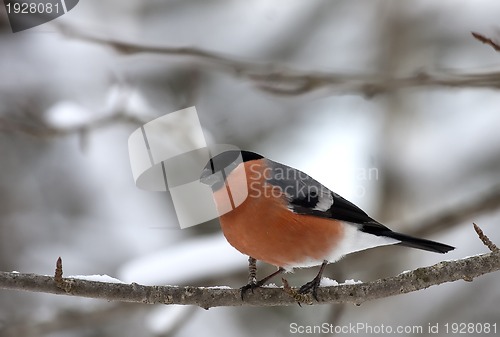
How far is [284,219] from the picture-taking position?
10.6 feet

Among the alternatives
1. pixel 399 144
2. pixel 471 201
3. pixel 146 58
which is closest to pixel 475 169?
pixel 399 144

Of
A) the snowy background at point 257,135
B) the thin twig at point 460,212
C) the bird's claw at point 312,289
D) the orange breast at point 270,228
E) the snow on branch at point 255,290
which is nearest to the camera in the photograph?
the snow on branch at point 255,290

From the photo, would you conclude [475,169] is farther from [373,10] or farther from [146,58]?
[146,58]

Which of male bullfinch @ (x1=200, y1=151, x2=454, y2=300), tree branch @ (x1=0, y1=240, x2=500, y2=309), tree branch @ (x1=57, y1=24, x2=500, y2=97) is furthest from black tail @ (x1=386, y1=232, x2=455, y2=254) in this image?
tree branch @ (x1=57, y1=24, x2=500, y2=97)

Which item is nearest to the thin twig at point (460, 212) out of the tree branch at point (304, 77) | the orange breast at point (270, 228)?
the tree branch at point (304, 77)

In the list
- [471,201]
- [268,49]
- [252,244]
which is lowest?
[252,244]

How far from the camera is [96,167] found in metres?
6.97

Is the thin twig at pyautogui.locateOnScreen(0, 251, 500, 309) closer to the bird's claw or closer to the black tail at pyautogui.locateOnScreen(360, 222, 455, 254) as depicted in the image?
the bird's claw

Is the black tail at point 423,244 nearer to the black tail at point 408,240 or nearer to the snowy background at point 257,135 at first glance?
the black tail at point 408,240

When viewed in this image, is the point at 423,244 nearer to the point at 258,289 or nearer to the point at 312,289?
the point at 312,289

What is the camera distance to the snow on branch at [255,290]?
259 cm

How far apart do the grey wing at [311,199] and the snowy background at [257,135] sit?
161 centimetres

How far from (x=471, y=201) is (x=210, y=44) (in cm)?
376

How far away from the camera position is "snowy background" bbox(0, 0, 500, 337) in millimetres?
5949
